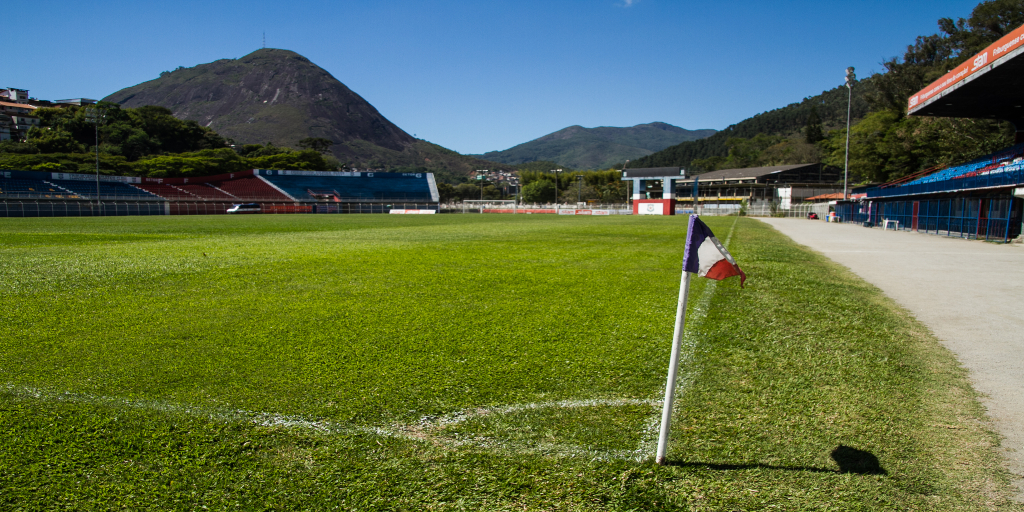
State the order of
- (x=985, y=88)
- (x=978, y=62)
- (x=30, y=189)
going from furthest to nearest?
(x=30, y=189) < (x=985, y=88) < (x=978, y=62)

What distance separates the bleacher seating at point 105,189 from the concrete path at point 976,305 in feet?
209

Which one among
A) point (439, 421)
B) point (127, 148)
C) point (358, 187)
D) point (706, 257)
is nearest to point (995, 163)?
point (706, 257)

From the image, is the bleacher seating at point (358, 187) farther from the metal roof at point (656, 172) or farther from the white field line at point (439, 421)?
the white field line at point (439, 421)

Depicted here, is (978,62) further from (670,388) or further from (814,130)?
(814,130)

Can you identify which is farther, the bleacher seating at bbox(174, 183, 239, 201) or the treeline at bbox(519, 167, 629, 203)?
the treeline at bbox(519, 167, 629, 203)

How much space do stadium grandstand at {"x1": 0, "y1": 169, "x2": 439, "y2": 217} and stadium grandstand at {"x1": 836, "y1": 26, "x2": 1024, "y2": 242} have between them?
57396 mm

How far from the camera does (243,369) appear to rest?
3.59 metres

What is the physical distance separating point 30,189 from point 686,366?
2513 inches

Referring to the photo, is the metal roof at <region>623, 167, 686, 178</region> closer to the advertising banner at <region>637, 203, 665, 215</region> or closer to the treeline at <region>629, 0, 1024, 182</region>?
the advertising banner at <region>637, 203, 665, 215</region>

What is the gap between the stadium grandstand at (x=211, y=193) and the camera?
46688 mm

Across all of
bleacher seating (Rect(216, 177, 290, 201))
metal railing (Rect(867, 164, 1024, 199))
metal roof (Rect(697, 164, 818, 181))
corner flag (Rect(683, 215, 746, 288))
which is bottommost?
corner flag (Rect(683, 215, 746, 288))

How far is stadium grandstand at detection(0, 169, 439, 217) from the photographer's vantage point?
46.7 metres

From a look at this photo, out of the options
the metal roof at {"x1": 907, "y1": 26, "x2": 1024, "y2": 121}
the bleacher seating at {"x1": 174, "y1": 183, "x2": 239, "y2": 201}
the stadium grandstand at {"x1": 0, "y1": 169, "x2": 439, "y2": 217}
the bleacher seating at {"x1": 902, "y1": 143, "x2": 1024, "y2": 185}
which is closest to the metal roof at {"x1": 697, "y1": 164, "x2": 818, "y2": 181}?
the stadium grandstand at {"x1": 0, "y1": 169, "x2": 439, "y2": 217}

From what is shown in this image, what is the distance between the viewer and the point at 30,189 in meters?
49.1
